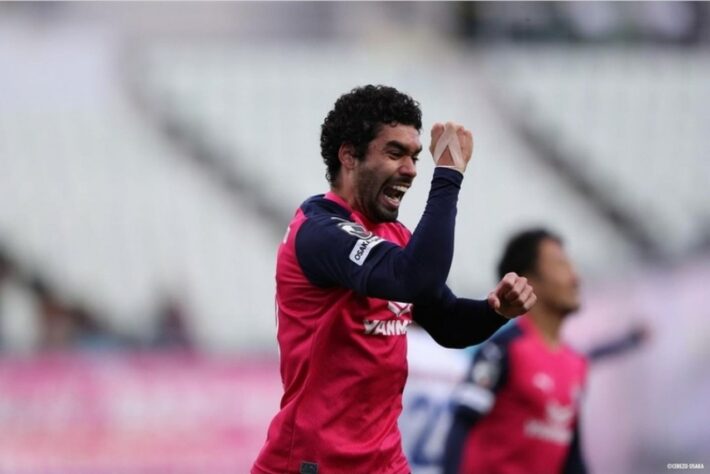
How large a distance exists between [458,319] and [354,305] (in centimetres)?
39

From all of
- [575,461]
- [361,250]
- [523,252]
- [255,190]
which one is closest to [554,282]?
[523,252]

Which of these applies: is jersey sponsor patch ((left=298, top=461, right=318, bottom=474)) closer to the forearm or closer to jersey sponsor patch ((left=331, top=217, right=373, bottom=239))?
the forearm

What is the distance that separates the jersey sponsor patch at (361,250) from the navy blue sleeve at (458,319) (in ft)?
1.33

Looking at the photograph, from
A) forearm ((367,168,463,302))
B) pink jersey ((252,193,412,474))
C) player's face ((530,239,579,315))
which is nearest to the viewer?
forearm ((367,168,463,302))

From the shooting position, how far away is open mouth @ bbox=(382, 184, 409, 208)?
3773 mm

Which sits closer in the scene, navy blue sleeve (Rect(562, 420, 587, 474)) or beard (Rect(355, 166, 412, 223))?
beard (Rect(355, 166, 412, 223))

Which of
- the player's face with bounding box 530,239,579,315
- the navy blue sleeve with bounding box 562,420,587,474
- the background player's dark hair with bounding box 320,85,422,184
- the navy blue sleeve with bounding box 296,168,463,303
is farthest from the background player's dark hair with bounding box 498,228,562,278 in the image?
the navy blue sleeve with bounding box 296,168,463,303

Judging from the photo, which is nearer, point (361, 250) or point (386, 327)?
point (361, 250)

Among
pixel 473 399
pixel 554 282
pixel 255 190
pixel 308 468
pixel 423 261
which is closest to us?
pixel 423 261

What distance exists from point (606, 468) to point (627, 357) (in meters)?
0.80

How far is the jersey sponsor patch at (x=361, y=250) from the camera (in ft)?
11.6

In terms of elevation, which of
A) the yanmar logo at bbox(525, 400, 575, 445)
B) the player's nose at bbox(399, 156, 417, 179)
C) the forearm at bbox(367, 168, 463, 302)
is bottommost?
the yanmar logo at bbox(525, 400, 575, 445)

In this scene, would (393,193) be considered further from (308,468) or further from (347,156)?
(308,468)

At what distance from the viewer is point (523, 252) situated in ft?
21.1
